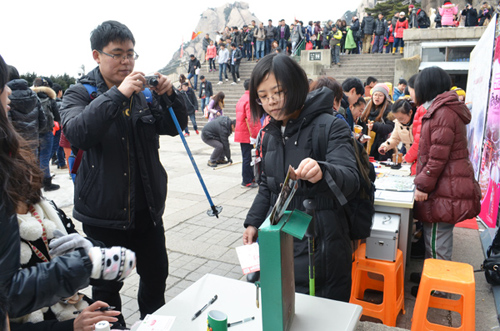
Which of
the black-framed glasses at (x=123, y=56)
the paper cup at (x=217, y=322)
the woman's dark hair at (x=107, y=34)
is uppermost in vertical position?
the woman's dark hair at (x=107, y=34)

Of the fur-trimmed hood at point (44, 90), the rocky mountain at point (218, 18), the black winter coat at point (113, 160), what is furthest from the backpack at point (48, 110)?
the rocky mountain at point (218, 18)

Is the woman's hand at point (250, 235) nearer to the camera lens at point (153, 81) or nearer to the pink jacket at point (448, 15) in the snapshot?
the camera lens at point (153, 81)

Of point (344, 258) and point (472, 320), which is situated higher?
point (344, 258)

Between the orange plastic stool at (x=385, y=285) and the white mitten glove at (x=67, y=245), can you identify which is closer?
the white mitten glove at (x=67, y=245)

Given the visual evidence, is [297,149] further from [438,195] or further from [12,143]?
[438,195]

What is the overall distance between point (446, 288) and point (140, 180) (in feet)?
7.08

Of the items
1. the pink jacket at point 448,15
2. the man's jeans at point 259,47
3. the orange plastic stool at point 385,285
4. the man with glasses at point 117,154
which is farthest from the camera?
the man's jeans at point 259,47

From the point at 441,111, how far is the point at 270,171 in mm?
1838

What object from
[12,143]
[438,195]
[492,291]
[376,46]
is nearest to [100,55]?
[12,143]

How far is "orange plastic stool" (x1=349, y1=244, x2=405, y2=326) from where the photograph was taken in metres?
2.68

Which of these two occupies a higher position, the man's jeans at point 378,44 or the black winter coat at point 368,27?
the black winter coat at point 368,27

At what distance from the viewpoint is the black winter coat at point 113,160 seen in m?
1.93

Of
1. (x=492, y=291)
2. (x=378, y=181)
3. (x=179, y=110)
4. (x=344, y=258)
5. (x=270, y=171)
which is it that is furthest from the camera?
(x=378, y=181)

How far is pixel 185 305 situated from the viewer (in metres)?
1.46
